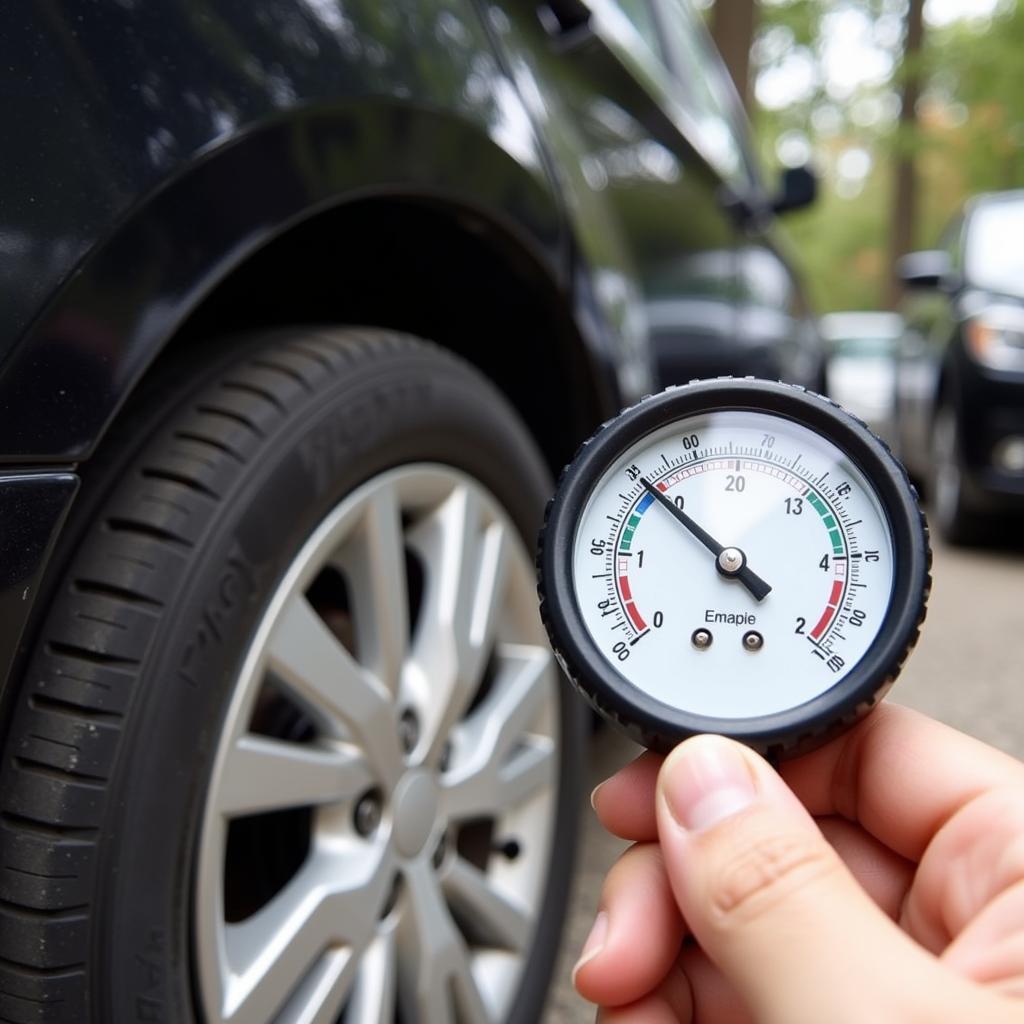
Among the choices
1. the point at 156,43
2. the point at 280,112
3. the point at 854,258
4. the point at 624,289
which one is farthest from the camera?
the point at 854,258

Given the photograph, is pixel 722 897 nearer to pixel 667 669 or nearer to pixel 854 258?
pixel 667 669

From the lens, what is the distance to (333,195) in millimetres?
1225

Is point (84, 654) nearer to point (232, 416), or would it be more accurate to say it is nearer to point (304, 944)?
point (232, 416)

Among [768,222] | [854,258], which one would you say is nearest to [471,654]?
[768,222]

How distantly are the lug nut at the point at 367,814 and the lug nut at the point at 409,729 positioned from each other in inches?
3.0

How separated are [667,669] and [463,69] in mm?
878

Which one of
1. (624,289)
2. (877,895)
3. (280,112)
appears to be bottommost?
(877,895)

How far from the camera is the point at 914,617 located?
2.95ft

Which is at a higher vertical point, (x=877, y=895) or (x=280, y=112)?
(x=280, y=112)

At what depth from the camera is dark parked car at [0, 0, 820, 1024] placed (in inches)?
38.0

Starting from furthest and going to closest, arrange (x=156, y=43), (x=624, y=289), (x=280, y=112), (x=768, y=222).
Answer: (x=768, y=222), (x=624, y=289), (x=280, y=112), (x=156, y=43)

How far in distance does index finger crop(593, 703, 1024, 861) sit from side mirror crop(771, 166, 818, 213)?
3.15 meters

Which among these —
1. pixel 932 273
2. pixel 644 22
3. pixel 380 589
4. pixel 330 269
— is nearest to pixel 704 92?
pixel 644 22

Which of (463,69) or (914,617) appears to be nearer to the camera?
(914,617)
